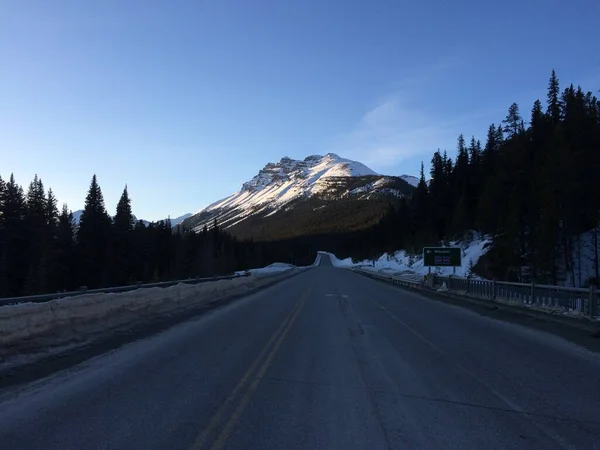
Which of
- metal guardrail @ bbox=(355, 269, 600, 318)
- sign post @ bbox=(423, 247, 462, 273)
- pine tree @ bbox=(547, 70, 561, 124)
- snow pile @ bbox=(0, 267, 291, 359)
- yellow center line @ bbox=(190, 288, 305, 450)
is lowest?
yellow center line @ bbox=(190, 288, 305, 450)

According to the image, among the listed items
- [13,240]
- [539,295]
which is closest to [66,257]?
[13,240]

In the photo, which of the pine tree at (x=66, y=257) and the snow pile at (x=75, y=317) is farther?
the pine tree at (x=66, y=257)

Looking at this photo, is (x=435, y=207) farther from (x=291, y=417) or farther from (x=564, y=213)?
(x=291, y=417)

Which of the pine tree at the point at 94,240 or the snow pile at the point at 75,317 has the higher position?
the pine tree at the point at 94,240

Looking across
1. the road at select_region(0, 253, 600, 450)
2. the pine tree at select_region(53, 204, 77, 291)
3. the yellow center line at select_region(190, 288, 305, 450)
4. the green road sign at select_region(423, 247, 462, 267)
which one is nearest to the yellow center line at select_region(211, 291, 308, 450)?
the road at select_region(0, 253, 600, 450)

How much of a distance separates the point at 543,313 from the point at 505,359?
8660 millimetres

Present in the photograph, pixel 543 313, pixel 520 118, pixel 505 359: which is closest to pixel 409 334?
pixel 505 359

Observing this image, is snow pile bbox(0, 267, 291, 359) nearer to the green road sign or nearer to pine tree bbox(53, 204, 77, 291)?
the green road sign

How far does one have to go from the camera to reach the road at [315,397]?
5.63 metres

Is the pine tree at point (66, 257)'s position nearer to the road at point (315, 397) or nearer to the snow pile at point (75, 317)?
the snow pile at point (75, 317)

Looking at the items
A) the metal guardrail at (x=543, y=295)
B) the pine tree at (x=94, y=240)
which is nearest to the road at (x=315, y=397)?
the metal guardrail at (x=543, y=295)

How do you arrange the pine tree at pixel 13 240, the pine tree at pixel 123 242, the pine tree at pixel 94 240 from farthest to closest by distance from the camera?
the pine tree at pixel 123 242 < the pine tree at pixel 94 240 < the pine tree at pixel 13 240

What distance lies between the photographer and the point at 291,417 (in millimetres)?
6398

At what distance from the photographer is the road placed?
18.5ft
